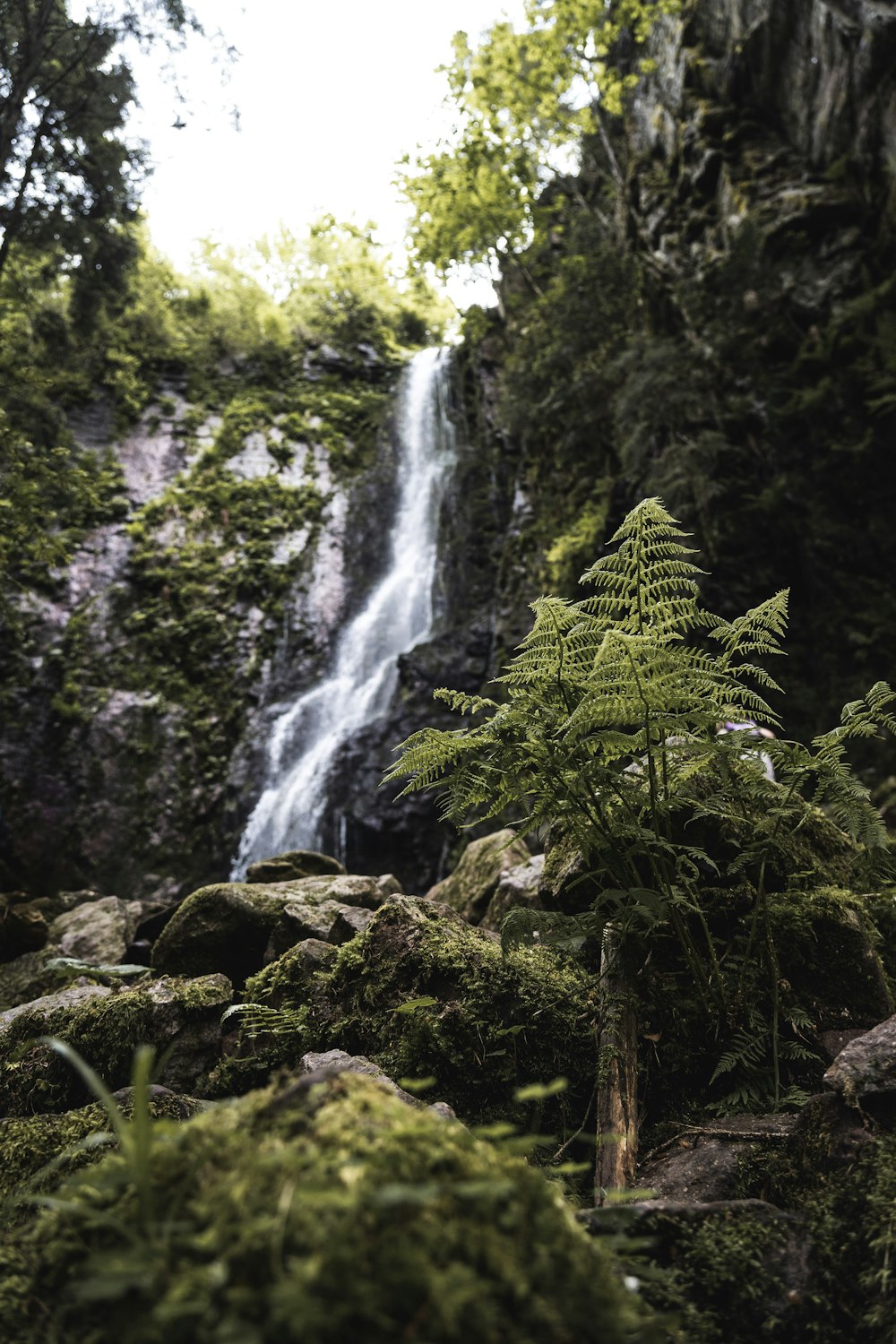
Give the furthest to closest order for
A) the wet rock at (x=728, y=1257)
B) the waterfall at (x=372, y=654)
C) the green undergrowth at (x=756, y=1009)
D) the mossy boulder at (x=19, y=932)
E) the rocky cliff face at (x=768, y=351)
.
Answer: the waterfall at (x=372, y=654), the rocky cliff face at (x=768, y=351), the mossy boulder at (x=19, y=932), the green undergrowth at (x=756, y=1009), the wet rock at (x=728, y=1257)

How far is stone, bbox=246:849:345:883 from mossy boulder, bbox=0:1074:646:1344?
171 inches

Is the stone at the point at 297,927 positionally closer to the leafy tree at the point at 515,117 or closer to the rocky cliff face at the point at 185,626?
the rocky cliff face at the point at 185,626

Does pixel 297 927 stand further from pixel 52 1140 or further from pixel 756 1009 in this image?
pixel 756 1009

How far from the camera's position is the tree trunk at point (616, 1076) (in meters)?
1.87

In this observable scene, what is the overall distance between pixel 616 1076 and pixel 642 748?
1.01 m

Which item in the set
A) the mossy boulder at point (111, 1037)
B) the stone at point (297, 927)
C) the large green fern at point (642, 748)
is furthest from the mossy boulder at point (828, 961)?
the mossy boulder at point (111, 1037)

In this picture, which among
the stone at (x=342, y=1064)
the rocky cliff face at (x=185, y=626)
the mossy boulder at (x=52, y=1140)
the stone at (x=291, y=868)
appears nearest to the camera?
the mossy boulder at (x=52, y=1140)

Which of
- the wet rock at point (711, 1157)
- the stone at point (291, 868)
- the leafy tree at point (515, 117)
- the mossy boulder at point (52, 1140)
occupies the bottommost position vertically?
the wet rock at point (711, 1157)

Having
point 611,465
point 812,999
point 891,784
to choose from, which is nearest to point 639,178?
point 611,465

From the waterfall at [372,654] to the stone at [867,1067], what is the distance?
926cm

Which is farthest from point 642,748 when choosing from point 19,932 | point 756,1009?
point 19,932

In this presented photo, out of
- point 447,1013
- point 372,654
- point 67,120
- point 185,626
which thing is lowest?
point 447,1013

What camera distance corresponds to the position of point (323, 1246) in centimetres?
69

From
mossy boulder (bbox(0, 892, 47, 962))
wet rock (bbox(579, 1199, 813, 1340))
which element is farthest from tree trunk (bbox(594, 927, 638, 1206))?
mossy boulder (bbox(0, 892, 47, 962))
